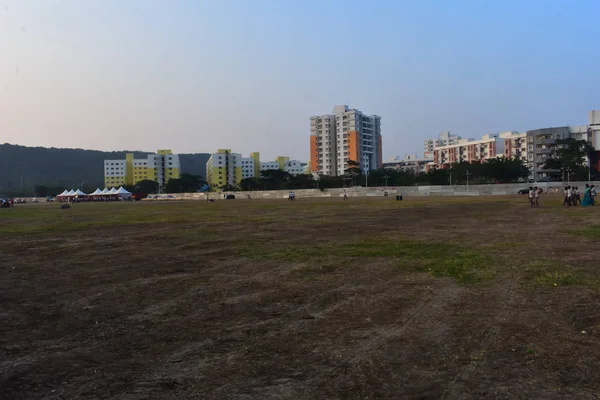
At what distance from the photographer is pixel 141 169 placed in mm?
180625

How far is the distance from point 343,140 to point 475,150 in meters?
48.5

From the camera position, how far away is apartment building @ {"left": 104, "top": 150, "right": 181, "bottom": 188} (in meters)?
179

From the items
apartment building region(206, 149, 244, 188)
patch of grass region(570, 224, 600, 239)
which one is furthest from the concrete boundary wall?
apartment building region(206, 149, 244, 188)

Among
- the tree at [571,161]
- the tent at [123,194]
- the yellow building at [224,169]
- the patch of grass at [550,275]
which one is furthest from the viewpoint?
the yellow building at [224,169]

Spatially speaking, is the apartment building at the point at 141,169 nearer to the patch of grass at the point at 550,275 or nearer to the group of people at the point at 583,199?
the group of people at the point at 583,199

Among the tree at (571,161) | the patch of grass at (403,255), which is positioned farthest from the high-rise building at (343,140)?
the patch of grass at (403,255)

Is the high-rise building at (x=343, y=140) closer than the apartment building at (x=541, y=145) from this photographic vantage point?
No

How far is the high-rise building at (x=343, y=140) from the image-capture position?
16650 centimetres

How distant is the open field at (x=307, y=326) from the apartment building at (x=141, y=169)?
175964 millimetres

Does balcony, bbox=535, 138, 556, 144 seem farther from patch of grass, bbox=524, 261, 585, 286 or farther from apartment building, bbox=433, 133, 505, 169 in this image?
patch of grass, bbox=524, 261, 585, 286

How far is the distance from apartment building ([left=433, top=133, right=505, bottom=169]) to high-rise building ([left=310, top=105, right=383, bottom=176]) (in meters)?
27.4

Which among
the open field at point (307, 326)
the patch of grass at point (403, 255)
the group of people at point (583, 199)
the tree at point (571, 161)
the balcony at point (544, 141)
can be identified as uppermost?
the balcony at point (544, 141)

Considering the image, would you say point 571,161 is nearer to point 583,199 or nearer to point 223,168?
point 583,199

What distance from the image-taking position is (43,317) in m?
6.11
